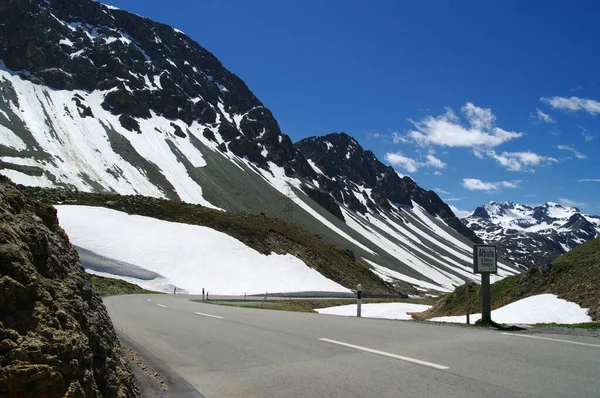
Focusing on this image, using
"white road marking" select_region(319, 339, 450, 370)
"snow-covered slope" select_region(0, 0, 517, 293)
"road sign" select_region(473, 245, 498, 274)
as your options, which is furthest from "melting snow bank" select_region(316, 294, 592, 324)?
"snow-covered slope" select_region(0, 0, 517, 293)

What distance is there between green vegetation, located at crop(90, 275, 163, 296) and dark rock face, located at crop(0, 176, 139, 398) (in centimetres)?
3294

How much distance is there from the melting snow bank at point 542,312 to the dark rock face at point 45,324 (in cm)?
1373

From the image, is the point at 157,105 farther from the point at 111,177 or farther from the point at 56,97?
the point at 111,177

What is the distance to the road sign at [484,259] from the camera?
527 inches

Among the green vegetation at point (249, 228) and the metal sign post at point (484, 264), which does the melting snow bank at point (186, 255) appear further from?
the metal sign post at point (484, 264)

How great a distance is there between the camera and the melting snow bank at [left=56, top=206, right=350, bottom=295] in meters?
44.6

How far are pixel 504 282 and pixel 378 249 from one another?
407 ft

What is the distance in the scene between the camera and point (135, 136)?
13225 cm

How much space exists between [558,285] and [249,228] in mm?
42624

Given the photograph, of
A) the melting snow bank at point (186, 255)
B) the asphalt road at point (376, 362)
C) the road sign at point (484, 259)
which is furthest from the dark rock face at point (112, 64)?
the asphalt road at point (376, 362)

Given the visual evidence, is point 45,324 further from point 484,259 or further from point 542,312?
point 542,312

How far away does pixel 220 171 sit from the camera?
13262 centimetres

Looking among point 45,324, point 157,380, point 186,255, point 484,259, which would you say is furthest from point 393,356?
point 186,255

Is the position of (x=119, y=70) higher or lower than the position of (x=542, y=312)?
higher
